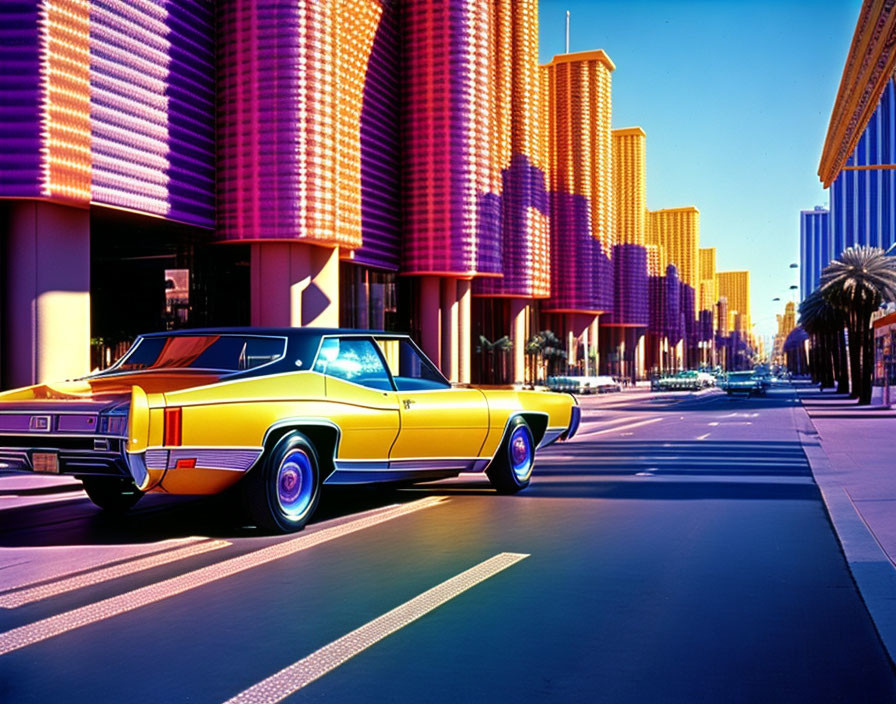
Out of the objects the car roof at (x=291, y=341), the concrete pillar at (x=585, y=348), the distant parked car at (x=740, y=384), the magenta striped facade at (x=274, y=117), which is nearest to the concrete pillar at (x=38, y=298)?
the magenta striped facade at (x=274, y=117)

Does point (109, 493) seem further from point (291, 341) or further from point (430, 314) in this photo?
point (430, 314)

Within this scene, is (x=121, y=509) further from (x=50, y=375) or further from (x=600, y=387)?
(x=600, y=387)

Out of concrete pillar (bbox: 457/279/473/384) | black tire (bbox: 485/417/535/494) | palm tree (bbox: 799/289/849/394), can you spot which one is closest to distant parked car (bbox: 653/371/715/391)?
palm tree (bbox: 799/289/849/394)

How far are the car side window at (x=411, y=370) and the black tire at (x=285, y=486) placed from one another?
4.97 ft

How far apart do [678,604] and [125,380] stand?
4736 mm

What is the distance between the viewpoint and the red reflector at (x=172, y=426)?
6.89 meters

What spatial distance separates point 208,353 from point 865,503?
665 cm

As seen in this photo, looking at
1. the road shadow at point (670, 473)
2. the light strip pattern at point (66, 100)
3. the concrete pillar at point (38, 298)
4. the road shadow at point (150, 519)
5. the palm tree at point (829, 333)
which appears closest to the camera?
the road shadow at point (150, 519)

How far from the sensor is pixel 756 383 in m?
55.7

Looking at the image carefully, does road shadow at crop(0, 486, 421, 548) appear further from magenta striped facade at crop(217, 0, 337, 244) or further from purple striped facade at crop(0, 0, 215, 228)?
magenta striped facade at crop(217, 0, 337, 244)

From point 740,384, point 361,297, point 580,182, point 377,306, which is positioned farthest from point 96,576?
point 580,182

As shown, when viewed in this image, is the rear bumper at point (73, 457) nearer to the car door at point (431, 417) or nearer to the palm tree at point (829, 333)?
the car door at point (431, 417)

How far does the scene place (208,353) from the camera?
327 inches

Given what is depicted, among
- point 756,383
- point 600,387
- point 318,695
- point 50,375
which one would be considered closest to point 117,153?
point 50,375
